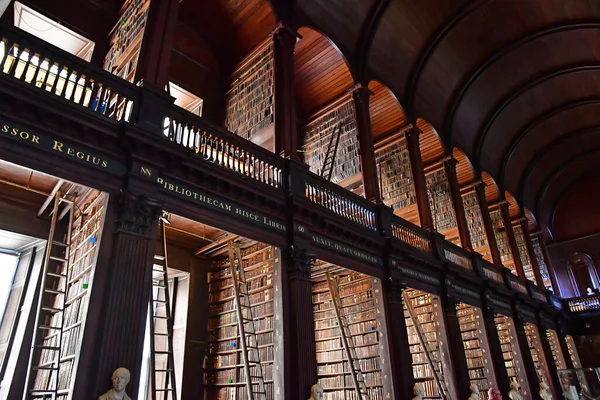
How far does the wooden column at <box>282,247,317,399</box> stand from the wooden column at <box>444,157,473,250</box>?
5642mm

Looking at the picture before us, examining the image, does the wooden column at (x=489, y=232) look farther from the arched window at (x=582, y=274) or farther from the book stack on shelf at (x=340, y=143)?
the arched window at (x=582, y=274)

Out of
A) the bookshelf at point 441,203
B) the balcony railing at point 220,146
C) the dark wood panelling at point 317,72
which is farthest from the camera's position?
the bookshelf at point 441,203

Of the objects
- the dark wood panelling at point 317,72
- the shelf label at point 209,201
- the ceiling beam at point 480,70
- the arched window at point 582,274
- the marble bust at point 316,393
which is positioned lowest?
the marble bust at point 316,393

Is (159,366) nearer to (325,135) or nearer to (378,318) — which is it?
(378,318)

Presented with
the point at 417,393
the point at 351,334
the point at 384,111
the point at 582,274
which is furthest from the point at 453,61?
the point at 582,274

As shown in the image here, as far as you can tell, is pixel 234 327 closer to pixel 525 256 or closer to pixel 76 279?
pixel 76 279

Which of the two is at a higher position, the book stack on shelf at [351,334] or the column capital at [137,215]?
the column capital at [137,215]

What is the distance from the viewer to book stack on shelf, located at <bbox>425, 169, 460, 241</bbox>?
10570 mm

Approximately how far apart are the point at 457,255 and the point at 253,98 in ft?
18.4

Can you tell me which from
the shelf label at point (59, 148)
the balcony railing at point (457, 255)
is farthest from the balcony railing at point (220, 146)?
the balcony railing at point (457, 255)

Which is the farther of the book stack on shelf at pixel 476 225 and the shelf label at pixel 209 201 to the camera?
the book stack on shelf at pixel 476 225

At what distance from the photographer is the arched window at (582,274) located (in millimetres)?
15384

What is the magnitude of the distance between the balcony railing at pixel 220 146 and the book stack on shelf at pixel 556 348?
11289 mm

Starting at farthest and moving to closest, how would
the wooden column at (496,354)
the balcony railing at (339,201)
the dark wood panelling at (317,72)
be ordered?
the wooden column at (496,354), the dark wood panelling at (317,72), the balcony railing at (339,201)
